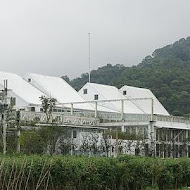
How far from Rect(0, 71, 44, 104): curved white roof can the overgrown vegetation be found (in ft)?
92.7

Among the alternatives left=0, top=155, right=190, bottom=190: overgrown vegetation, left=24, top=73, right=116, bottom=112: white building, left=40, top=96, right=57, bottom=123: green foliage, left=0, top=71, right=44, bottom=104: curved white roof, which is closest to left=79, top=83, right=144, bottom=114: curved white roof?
left=24, top=73, right=116, bottom=112: white building

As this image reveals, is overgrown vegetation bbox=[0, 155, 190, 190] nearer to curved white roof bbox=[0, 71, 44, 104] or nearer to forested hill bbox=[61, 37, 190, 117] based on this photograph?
curved white roof bbox=[0, 71, 44, 104]

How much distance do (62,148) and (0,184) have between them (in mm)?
21592

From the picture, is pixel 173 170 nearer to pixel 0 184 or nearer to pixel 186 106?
pixel 0 184

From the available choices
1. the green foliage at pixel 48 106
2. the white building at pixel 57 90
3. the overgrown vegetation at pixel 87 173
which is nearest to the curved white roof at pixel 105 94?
the white building at pixel 57 90

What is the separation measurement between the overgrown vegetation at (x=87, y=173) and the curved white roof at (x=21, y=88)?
28249 millimetres

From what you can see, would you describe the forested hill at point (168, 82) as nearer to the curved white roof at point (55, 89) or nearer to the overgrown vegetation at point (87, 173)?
the curved white roof at point (55, 89)

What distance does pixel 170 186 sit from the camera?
1972cm

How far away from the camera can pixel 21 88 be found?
48.9 m

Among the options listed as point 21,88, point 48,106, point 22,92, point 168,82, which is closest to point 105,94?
point 21,88

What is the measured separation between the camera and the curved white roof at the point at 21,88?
4669cm

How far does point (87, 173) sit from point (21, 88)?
34.2 m

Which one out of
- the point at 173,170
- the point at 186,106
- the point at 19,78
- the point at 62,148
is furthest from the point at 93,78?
the point at 173,170

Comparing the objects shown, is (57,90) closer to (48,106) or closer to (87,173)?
(48,106)
